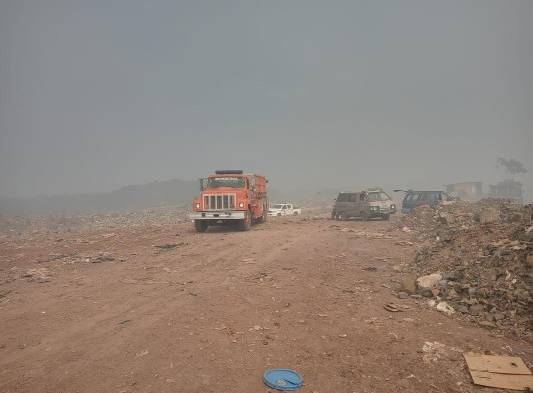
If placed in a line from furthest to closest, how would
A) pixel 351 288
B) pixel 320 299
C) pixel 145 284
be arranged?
pixel 145 284 → pixel 351 288 → pixel 320 299

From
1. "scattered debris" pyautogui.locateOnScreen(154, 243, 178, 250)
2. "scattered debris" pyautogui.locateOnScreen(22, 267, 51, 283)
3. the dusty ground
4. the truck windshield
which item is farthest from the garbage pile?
the truck windshield

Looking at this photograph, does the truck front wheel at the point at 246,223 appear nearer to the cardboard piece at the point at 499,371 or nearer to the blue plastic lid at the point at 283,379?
the blue plastic lid at the point at 283,379

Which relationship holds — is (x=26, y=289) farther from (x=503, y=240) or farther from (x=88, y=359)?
(x=503, y=240)

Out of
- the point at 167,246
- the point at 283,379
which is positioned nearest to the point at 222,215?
the point at 167,246

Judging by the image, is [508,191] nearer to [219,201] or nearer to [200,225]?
[219,201]

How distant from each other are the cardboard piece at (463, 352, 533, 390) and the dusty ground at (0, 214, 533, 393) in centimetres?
15

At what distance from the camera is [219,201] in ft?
55.1

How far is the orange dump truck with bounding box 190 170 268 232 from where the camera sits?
16719 mm

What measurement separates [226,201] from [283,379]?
41.6ft

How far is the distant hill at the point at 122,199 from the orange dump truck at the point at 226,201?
188ft

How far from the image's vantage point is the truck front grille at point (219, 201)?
16734mm

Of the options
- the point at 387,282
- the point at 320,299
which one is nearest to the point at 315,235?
the point at 387,282

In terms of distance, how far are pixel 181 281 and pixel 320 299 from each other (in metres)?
3.29

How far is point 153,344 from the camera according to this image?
5.26 meters
